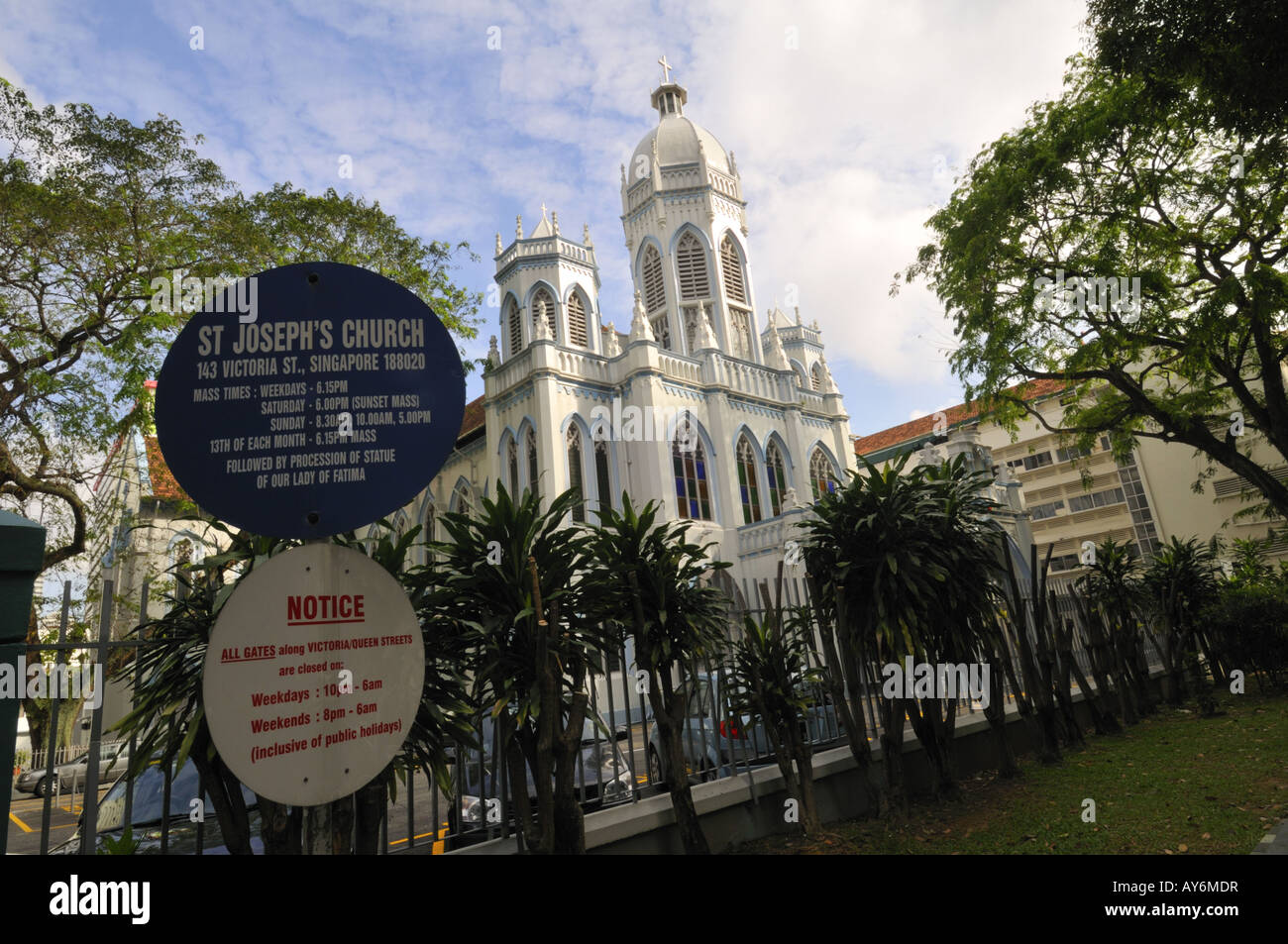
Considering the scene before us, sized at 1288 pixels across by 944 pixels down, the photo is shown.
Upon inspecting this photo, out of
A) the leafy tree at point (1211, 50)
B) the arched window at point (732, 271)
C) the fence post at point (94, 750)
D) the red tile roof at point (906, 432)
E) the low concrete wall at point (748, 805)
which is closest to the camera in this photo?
the fence post at point (94, 750)

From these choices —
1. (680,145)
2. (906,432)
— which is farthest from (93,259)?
(906,432)

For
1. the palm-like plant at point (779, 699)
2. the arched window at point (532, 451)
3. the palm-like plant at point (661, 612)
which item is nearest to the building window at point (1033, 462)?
the arched window at point (532, 451)

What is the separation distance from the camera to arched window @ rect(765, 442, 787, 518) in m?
24.8

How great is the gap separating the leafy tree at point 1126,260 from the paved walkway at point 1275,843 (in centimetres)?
1006

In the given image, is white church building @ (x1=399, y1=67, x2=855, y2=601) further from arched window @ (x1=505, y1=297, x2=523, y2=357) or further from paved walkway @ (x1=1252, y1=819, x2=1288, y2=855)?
paved walkway @ (x1=1252, y1=819, x2=1288, y2=855)

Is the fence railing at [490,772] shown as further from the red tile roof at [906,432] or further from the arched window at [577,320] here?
the red tile roof at [906,432]

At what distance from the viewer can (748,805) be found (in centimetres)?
641

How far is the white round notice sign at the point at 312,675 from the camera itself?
2283 mm

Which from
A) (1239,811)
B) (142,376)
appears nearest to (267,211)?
(142,376)

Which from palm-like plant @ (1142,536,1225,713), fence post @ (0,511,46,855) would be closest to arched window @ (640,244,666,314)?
palm-like plant @ (1142,536,1225,713)

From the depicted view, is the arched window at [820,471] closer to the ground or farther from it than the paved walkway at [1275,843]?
farther from it
